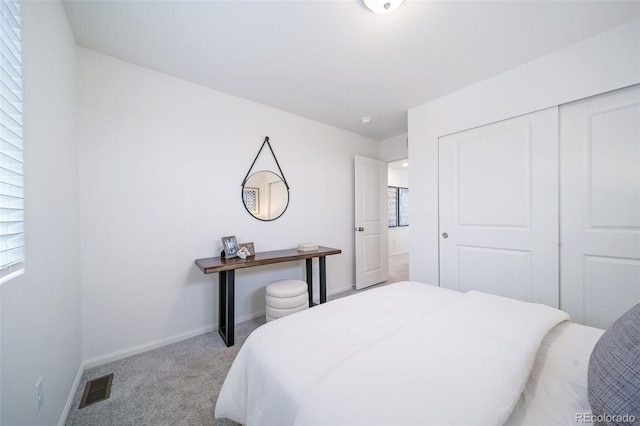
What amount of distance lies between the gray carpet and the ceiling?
2472mm

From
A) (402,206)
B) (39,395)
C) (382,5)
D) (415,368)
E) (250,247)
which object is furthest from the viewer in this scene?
(402,206)

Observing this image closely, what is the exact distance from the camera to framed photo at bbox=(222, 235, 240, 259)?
2.30 metres

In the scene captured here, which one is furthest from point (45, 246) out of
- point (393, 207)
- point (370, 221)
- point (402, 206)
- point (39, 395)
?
point (402, 206)

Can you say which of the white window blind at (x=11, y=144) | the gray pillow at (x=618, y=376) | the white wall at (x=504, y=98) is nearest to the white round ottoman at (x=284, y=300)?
the white wall at (x=504, y=98)

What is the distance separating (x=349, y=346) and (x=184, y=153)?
2.23 m

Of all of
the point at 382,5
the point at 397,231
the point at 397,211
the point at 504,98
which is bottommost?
the point at 397,231

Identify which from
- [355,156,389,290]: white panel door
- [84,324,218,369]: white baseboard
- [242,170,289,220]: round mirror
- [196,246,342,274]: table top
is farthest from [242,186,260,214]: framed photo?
[355,156,389,290]: white panel door

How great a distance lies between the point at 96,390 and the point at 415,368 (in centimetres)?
212

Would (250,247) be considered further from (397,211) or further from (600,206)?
(397,211)

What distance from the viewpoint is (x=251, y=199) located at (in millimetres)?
2719

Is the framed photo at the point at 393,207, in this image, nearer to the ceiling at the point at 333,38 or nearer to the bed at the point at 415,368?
the ceiling at the point at 333,38

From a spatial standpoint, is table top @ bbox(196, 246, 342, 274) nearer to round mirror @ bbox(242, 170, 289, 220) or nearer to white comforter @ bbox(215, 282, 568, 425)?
round mirror @ bbox(242, 170, 289, 220)

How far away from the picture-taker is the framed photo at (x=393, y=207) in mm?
6137

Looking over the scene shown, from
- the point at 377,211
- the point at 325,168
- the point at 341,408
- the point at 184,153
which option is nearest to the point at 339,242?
the point at 377,211
